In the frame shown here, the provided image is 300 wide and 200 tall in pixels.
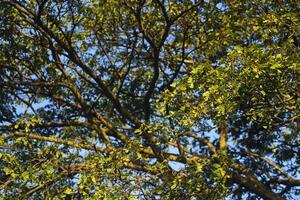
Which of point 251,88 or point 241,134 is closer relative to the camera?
point 251,88

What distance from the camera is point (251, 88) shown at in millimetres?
9289

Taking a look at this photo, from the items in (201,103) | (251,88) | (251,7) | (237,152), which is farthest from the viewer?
(237,152)

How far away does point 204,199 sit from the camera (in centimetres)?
1024

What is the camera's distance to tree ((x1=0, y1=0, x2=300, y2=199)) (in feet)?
32.0

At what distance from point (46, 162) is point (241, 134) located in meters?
7.24

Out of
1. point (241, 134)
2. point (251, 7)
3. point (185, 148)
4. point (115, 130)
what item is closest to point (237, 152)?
point (241, 134)

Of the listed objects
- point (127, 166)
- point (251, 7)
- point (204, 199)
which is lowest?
point (204, 199)

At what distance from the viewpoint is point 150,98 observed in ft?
48.1

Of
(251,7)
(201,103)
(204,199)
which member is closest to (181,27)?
(251,7)

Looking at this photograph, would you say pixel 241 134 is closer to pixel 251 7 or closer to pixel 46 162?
pixel 251 7

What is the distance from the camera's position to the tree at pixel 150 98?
977 cm

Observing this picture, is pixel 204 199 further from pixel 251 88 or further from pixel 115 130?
pixel 115 130

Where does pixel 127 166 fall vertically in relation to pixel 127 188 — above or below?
above

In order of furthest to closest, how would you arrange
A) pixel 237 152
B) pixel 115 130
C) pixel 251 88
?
pixel 237 152 < pixel 115 130 < pixel 251 88
